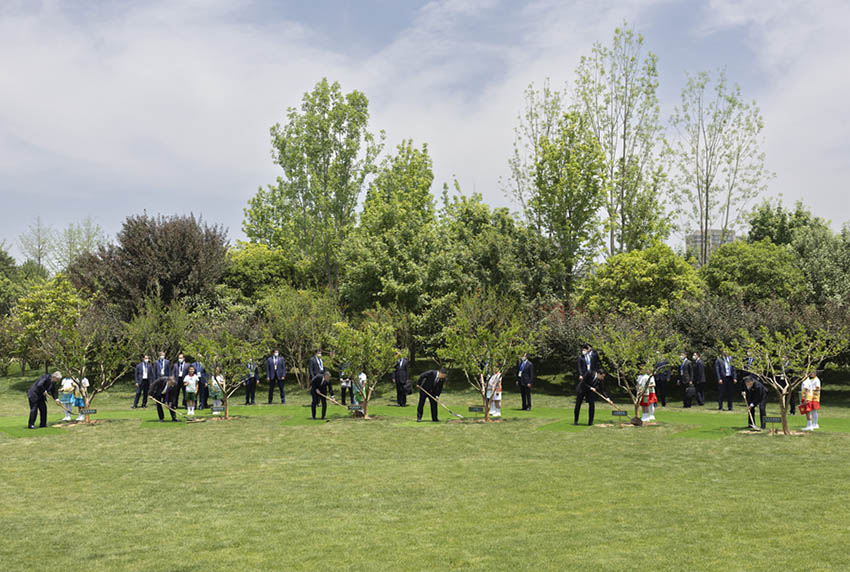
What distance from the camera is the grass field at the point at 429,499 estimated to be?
26.2 feet

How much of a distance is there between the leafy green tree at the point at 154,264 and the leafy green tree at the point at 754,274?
89.7 feet

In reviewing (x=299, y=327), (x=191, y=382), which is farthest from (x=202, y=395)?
(x=299, y=327)

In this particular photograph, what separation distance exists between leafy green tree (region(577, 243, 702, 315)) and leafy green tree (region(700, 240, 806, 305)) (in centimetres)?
241

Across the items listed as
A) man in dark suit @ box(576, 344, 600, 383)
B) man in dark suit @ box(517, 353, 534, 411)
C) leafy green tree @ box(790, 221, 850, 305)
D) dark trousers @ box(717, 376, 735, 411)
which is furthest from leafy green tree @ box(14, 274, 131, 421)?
leafy green tree @ box(790, 221, 850, 305)

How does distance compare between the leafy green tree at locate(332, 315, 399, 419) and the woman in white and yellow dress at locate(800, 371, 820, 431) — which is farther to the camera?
the leafy green tree at locate(332, 315, 399, 419)

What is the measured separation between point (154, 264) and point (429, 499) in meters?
31.7

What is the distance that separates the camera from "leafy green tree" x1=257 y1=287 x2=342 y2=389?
33.5 metres

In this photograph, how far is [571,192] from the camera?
128 ft

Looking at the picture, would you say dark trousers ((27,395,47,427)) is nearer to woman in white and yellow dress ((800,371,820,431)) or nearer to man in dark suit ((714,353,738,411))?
woman in white and yellow dress ((800,371,820,431))

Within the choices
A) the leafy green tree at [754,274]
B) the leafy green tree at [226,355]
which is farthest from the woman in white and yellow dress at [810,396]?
the leafy green tree at [754,274]

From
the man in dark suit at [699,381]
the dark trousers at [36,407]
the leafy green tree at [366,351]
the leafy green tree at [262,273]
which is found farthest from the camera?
the leafy green tree at [262,273]

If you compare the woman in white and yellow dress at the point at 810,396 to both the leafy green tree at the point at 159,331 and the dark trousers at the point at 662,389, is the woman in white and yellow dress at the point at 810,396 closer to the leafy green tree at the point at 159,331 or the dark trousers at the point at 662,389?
the dark trousers at the point at 662,389

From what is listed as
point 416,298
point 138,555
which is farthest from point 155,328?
point 138,555

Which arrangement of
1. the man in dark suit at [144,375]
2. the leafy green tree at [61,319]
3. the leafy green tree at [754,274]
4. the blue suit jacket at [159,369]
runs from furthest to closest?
the leafy green tree at [754,274], the leafy green tree at [61,319], the man in dark suit at [144,375], the blue suit jacket at [159,369]
